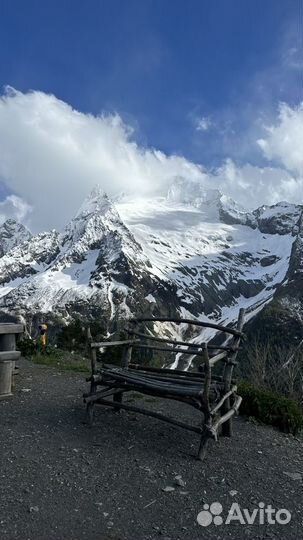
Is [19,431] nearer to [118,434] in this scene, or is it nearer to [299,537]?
[118,434]

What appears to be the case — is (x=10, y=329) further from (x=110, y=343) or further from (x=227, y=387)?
(x=227, y=387)

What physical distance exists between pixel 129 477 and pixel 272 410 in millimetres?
4321

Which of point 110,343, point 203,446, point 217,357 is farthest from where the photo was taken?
point 110,343

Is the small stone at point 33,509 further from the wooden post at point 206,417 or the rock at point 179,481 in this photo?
the wooden post at point 206,417

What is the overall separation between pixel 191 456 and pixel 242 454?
0.89 metres

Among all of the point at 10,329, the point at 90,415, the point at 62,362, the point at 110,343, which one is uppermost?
the point at 10,329

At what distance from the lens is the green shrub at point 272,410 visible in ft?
29.1

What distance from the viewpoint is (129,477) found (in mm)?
5859

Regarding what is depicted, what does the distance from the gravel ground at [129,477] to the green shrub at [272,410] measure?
0.39 metres

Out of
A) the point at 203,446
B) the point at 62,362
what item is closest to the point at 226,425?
the point at 203,446

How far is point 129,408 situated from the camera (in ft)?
25.5

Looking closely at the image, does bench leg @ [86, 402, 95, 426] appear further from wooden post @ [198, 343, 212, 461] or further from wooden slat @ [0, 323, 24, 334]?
wooden slat @ [0, 323, 24, 334]

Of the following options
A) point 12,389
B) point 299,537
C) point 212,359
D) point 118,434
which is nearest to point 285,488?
point 299,537

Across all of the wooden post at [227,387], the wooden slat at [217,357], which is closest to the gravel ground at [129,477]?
the wooden post at [227,387]
